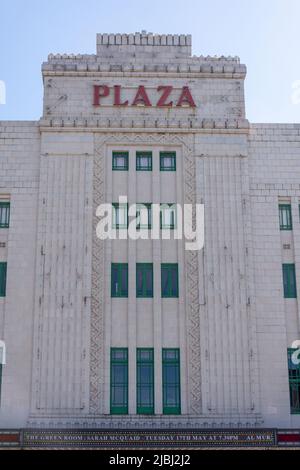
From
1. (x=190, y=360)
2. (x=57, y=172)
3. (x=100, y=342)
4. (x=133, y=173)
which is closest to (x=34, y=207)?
(x=57, y=172)

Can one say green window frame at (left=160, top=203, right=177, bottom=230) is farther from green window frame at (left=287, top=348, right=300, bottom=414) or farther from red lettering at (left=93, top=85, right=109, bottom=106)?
green window frame at (left=287, top=348, right=300, bottom=414)

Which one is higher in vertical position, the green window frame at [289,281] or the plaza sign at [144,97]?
the plaza sign at [144,97]

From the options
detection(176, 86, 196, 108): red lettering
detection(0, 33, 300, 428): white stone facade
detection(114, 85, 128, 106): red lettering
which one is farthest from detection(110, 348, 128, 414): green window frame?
detection(176, 86, 196, 108): red lettering

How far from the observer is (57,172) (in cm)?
3312

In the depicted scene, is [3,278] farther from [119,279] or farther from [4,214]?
[119,279]

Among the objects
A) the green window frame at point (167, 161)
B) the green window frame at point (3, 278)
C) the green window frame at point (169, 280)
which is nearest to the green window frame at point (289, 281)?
the green window frame at point (169, 280)

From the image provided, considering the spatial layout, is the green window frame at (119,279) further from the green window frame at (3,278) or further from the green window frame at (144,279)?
the green window frame at (3,278)

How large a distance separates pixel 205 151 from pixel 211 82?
342 cm

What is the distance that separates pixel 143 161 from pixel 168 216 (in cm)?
283

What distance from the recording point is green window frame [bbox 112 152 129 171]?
33.6 m

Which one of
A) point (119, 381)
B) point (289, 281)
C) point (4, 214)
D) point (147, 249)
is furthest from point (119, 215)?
point (289, 281)

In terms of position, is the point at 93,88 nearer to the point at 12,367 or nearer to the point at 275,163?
the point at 275,163

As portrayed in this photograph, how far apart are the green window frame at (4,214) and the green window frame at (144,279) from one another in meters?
6.02

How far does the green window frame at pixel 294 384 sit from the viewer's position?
1215 inches
